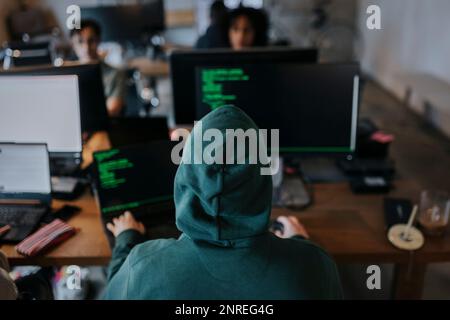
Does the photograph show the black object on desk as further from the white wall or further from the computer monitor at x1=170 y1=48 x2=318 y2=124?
the white wall

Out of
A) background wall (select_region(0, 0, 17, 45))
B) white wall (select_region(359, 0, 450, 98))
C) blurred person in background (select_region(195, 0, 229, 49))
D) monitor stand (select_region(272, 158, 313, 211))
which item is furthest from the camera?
background wall (select_region(0, 0, 17, 45))

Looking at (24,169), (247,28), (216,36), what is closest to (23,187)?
(24,169)

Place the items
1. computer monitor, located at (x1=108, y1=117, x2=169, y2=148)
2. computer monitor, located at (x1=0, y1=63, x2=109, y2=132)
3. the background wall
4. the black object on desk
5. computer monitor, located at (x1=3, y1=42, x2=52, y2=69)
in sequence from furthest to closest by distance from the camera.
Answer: the background wall < computer monitor, located at (x1=3, y1=42, x2=52, y2=69) < computer monitor, located at (x1=108, y1=117, x2=169, y2=148) < computer monitor, located at (x1=0, y1=63, x2=109, y2=132) < the black object on desk

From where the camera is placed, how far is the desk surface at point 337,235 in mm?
1341

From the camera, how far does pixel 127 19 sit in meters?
4.45

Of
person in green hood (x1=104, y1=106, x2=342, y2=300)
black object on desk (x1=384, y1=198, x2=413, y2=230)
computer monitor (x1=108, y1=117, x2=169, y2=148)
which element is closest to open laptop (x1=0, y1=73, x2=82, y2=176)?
computer monitor (x1=108, y1=117, x2=169, y2=148)

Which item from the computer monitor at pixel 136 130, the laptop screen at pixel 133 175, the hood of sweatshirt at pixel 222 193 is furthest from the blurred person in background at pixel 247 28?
the hood of sweatshirt at pixel 222 193

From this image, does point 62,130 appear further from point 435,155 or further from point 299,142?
point 435,155

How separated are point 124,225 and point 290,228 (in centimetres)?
53

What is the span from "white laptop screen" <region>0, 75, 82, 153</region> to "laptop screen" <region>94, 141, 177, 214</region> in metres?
0.40

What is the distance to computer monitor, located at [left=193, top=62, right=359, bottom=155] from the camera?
1594 mm

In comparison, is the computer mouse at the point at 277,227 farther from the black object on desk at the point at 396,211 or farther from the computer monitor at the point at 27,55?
the computer monitor at the point at 27,55

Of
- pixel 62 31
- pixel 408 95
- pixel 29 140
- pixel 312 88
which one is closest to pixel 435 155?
pixel 408 95

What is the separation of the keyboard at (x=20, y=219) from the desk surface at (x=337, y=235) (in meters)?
0.05
